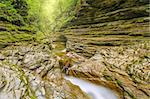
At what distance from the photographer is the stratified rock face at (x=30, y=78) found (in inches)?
466

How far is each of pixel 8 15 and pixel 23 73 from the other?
11389 millimetres

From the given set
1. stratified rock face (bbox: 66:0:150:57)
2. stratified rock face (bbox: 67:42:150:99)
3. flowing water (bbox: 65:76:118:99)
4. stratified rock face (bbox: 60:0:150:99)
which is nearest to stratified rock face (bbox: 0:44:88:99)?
flowing water (bbox: 65:76:118:99)

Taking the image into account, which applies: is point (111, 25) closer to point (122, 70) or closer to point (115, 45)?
point (115, 45)

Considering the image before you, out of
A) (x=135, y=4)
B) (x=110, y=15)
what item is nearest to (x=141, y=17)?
(x=135, y=4)

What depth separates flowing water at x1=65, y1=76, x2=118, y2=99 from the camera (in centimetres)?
1481

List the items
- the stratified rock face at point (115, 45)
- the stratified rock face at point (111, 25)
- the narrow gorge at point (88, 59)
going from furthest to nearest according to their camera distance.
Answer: the stratified rock face at point (111, 25) → the stratified rock face at point (115, 45) → the narrow gorge at point (88, 59)

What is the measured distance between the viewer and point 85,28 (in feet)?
95.8

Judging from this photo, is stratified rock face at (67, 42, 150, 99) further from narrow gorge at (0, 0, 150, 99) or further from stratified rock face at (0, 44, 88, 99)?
stratified rock face at (0, 44, 88, 99)

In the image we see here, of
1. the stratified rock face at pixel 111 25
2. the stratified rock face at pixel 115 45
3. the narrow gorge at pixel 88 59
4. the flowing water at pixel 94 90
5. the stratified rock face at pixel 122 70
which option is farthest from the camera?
the stratified rock face at pixel 111 25

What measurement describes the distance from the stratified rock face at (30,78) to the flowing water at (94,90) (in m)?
0.72

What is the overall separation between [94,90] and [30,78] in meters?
4.72

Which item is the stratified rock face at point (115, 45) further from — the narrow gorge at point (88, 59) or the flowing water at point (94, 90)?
the flowing water at point (94, 90)

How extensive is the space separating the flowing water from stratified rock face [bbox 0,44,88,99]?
2.37 feet

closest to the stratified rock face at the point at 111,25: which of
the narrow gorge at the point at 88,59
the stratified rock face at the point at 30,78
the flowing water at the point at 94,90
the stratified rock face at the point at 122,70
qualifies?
the narrow gorge at the point at 88,59
